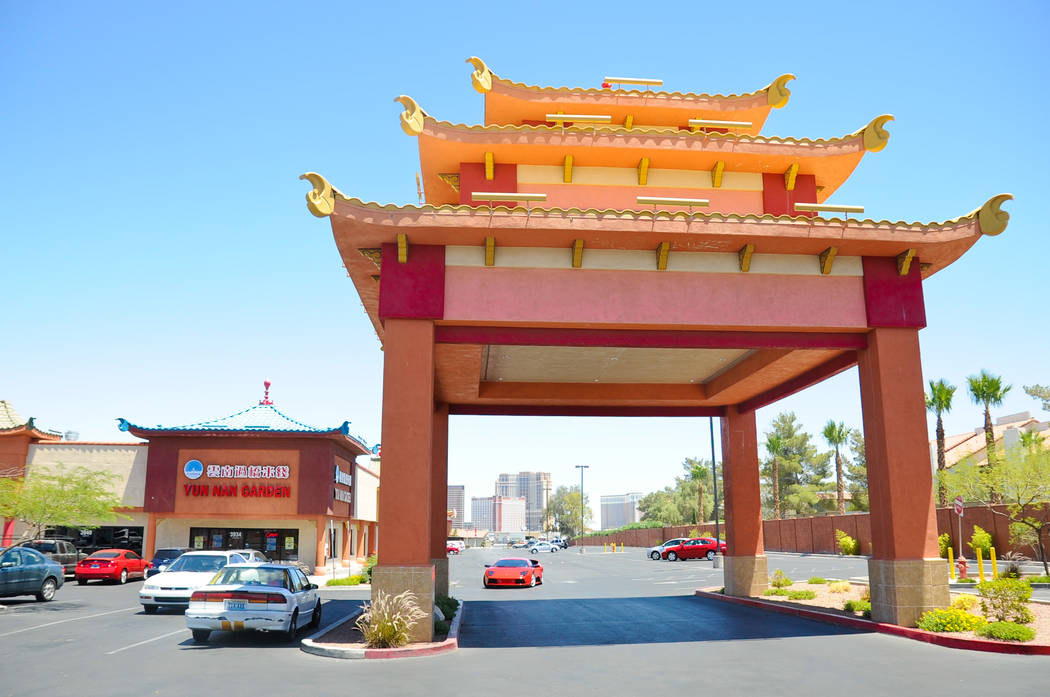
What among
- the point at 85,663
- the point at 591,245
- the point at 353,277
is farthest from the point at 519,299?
the point at 85,663

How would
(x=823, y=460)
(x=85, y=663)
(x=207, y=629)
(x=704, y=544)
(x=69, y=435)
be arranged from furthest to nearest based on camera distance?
(x=823, y=460) < (x=704, y=544) < (x=69, y=435) < (x=207, y=629) < (x=85, y=663)

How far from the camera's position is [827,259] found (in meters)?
16.0

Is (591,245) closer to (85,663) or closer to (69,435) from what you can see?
(85,663)

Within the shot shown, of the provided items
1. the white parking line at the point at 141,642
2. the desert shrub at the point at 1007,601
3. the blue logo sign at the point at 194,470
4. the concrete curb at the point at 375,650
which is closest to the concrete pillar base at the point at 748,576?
the desert shrub at the point at 1007,601

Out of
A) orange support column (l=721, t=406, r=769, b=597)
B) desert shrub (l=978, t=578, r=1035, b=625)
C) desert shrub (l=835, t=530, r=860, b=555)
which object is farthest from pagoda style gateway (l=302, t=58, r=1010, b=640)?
desert shrub (l=835, t=530, r=860, b=555)

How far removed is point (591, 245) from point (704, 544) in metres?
44.5

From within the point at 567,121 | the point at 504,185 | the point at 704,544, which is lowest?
the point at 704,544

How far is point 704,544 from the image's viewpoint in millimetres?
55062

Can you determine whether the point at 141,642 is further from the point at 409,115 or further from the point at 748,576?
the point at 748,576

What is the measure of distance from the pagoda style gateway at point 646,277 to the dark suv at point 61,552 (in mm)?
24971

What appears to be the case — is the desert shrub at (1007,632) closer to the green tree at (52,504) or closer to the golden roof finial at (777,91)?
the golden roof finial at (777,91)

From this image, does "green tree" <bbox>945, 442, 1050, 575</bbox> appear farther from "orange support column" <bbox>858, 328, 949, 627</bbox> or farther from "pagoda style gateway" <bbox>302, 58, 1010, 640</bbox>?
"orange support column" <bbox>858, 328, 949, 627</bbox>

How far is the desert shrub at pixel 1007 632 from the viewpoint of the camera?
12.9m

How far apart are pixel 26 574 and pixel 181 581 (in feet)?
19.8
